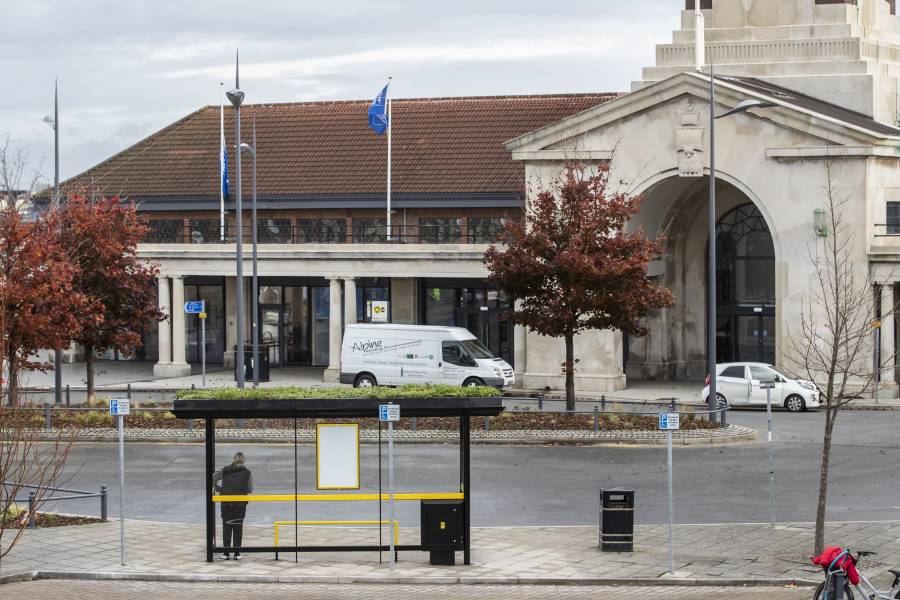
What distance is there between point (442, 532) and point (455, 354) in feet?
76.7

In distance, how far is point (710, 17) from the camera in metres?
52.7

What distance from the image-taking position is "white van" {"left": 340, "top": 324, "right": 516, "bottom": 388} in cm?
4409

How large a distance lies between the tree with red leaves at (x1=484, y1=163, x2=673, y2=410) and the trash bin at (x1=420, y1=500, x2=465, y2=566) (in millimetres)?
16877

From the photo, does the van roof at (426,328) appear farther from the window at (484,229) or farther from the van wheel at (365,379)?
the window at (484,229)

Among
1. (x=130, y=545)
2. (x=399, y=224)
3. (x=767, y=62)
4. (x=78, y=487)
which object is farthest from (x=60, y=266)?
(x=767, y=62)

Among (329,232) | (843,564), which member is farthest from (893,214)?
(843,564)

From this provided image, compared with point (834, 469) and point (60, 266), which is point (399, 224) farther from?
point (834, 469)

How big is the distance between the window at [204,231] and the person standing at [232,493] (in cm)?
3432

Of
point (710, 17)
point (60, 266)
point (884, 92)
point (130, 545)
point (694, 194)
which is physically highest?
point (710, 17)

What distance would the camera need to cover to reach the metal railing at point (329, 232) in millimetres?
54156

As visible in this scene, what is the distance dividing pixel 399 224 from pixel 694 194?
1137 centimetres

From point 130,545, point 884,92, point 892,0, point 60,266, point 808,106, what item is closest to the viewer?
point 130,545

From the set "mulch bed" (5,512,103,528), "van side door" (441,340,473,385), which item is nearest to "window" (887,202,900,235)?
"van side door" (441,340,473,385)

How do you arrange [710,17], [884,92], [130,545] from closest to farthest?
[130,545], [884,92], [710,17]
